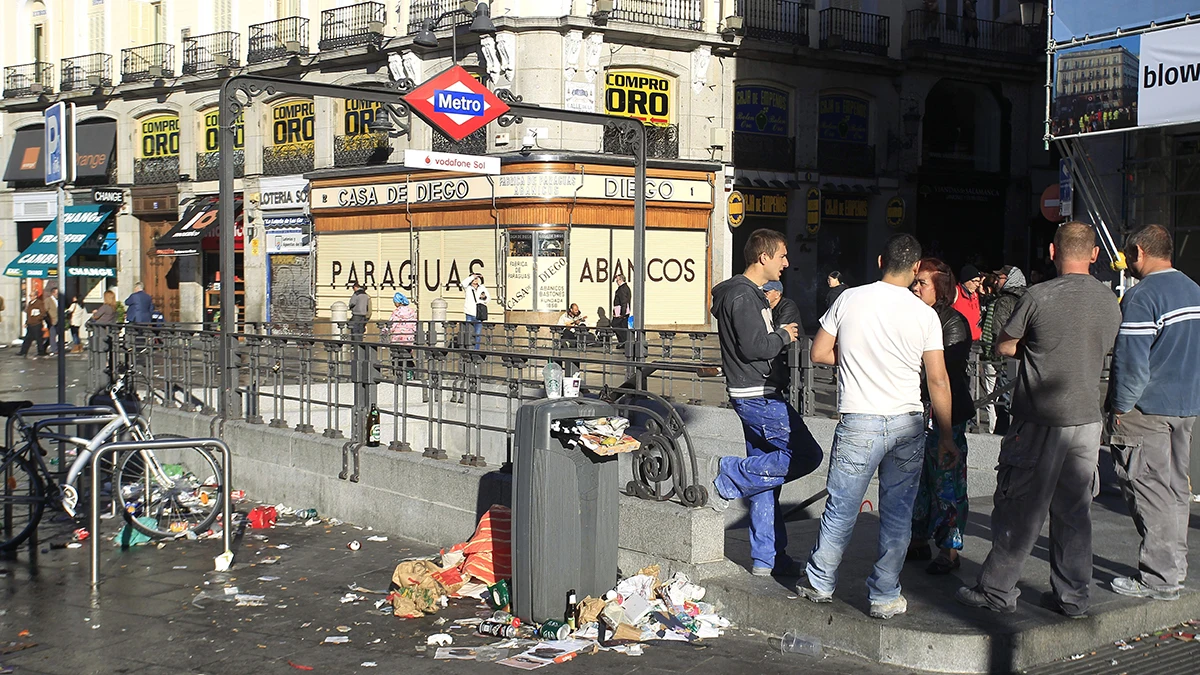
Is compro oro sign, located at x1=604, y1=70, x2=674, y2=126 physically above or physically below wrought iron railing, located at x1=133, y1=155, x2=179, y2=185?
above

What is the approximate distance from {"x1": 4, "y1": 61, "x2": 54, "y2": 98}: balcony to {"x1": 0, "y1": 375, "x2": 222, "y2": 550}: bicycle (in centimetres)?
3437

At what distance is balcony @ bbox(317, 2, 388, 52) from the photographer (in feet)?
102

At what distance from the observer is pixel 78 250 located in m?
40.1

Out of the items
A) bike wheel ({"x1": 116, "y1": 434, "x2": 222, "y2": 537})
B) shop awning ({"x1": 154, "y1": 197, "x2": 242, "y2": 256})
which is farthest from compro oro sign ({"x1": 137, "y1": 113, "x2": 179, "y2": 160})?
bike wheel ({"x1": 116, "y1": 434, "x2": 222, "y2": 537})

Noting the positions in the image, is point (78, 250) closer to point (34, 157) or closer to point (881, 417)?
point (34, 157)

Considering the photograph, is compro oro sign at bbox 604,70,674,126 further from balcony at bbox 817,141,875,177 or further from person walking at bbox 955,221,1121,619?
person walking at bbox 955,221,1121,619

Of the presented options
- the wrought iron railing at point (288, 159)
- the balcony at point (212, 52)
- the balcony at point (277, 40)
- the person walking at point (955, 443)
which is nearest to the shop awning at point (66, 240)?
the balcony at point (212, 52)

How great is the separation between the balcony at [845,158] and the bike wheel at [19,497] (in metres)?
26.5

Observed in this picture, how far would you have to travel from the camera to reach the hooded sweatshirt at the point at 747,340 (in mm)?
6535

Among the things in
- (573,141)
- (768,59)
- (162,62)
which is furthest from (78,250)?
(768,59)

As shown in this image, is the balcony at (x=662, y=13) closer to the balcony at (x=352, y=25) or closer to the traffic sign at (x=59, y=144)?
the balcony at (x=352, y=25)

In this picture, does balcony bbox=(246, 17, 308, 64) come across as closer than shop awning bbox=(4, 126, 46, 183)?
Yes

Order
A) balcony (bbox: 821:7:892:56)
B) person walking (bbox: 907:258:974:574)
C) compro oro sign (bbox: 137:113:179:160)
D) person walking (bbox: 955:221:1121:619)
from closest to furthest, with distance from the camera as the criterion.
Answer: person walking (bbox: 955:221:1121:619) < person walking (bbox: 907:258:974:574) < balcony (bbox: 821:7:892:56) < compro oro sign (bbox: 137:113:179:160)

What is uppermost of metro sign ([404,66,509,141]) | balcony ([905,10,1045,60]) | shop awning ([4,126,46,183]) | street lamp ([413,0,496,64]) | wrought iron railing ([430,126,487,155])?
balcony ([905,10,1045,60])
